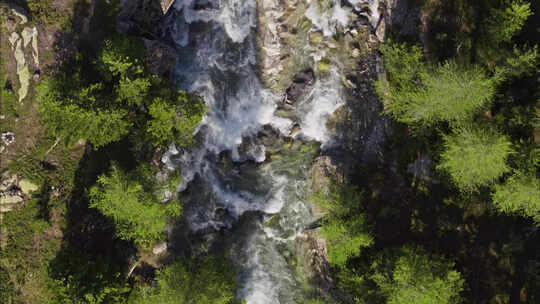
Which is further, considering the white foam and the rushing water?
the rushing water

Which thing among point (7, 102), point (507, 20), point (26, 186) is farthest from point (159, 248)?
point (507, 20)

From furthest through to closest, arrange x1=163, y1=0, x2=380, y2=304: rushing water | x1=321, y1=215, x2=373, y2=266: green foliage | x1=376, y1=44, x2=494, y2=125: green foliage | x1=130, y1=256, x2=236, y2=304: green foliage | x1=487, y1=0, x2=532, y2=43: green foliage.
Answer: x1=163, y1=0, x2=380, y2=304: rushing water → x1=321, y1=215, x2=373, y2=266: green foliage → x1=487, y1=0, x2=532, y2=43: green foliage → x1=130, y1=256, x2=236, y2=304: green foliage → x1=376, y1=44, x2=494, y2=125: green foliage

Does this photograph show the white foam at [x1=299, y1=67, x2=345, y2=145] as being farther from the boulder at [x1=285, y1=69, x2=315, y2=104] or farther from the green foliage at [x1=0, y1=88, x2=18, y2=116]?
the green foliage at [x1=0, y1=88, x2=18, y2=116]

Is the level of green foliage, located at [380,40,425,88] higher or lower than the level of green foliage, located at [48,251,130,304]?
higher

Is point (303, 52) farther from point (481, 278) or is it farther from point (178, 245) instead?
point (481, 278)

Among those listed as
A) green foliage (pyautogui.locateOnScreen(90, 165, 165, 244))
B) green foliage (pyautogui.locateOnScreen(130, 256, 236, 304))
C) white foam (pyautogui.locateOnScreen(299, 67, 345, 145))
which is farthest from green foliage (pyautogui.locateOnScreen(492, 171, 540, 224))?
green foliage (pyautogui.locateOnScreen(90, 165, 165, 244))

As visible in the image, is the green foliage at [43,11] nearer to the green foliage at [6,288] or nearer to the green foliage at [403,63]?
the green foliage at [6,288]
